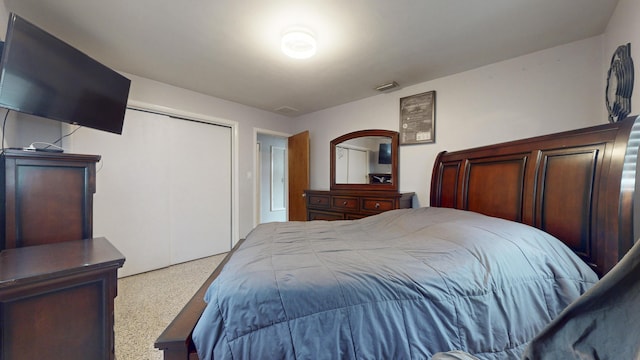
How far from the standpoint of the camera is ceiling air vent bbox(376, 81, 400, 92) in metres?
2.89

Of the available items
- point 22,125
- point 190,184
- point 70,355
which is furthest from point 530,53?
point 22,125

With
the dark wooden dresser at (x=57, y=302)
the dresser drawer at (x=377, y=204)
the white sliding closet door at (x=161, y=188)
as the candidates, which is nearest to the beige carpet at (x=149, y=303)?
the white sliding closet door at (x=161, y=188)

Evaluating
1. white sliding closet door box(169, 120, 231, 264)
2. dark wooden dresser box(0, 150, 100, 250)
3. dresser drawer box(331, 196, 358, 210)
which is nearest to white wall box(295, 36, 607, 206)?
dresser drawer box(331, 196, 358, 210)

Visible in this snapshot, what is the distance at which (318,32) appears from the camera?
6.21ft

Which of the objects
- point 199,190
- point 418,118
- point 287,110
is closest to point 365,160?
point 418,118

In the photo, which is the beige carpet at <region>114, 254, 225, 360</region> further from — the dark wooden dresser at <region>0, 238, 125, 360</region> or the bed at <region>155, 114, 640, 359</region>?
the bed at <region>155, 114, 640, 359</region>

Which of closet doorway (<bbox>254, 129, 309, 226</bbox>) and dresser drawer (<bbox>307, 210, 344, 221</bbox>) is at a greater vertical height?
closet doorway (<bbox>254, 129, 309, 226</bbox>)

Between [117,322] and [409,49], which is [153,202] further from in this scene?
[409,49]

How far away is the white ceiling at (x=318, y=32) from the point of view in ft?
5.33

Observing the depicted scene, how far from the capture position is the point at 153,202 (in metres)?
2.94

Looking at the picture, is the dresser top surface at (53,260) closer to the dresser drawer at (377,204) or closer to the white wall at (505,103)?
the dresser drawer at (377,204)

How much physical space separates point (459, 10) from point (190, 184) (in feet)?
11.4

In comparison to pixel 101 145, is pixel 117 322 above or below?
below

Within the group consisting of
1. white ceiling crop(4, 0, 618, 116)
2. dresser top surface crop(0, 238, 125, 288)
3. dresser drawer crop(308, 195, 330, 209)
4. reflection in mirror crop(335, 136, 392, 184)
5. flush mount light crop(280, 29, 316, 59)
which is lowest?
dresser top surface crop(0, 238, 125, 288)
